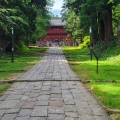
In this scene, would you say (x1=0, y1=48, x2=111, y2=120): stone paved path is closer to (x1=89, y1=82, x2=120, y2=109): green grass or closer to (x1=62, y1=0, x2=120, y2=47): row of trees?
(x1=89, y1=82, x2=120, y2=109): green grass

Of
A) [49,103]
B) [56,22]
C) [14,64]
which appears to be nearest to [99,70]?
[14,64]

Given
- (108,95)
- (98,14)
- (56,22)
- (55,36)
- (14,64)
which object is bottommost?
(14,64)

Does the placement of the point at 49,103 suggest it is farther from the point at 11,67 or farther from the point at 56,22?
the point at 56,22

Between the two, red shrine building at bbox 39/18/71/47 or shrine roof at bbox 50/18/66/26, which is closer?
red shrine building at bbox 39/18/71/47

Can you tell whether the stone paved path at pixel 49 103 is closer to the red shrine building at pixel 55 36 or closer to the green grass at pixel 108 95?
the green grass at pixel 108 95

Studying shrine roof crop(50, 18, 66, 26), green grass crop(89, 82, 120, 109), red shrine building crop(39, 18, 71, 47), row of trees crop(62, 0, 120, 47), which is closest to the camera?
green grass crop(89, 82, 120, 109)

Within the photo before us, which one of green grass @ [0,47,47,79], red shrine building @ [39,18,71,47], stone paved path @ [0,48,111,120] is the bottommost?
green grass @ [0,47,47,79]

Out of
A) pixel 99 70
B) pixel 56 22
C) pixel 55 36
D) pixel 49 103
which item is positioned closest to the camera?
pixel 49 103

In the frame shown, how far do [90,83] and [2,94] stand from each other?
2.92m

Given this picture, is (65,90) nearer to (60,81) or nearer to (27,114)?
(60,81)

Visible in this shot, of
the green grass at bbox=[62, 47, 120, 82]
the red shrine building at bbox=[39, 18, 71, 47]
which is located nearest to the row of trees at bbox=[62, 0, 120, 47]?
the green grass at bbox=[62, 47, 120, 82]

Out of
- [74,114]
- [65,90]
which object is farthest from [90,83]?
[74,114]

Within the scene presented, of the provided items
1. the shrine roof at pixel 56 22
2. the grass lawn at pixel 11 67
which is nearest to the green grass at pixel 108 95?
the grass lawn at pixel 11 67

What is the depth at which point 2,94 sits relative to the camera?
283 inches
